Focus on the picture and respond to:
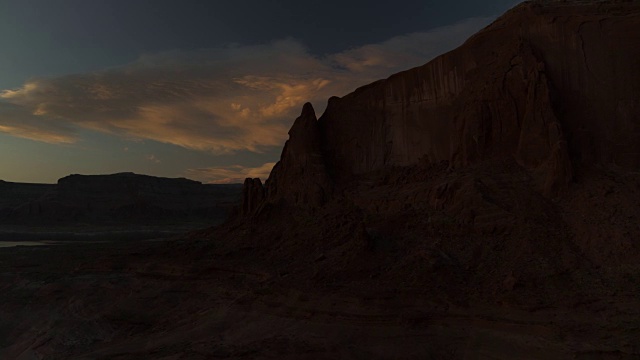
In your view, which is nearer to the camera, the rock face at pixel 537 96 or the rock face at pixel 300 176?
the rock face at pixel 537 96

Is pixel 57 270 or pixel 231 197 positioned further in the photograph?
pixel 231 197

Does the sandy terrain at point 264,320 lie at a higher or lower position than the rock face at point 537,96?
lower

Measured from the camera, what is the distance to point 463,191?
13523 millimetres

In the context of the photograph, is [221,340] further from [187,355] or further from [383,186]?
[383,186]

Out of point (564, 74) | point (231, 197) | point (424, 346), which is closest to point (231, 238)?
point (424, 346)

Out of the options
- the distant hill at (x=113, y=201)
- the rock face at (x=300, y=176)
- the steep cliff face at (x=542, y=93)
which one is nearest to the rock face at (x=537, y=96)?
the steep cliff face at (x=542, y=93)

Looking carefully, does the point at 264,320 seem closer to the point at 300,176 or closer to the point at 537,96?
the point at 300,176

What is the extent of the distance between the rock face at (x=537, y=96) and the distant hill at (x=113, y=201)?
58.8 m

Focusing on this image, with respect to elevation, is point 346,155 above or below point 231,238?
above

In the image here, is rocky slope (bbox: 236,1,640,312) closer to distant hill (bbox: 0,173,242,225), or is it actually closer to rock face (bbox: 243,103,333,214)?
rock face (bbox: 243,103,333,214)

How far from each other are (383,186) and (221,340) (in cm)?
896

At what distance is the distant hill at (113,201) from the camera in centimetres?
7525

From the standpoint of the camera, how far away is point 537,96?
13586 mm

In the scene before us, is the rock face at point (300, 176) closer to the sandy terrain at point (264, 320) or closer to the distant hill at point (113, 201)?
the sandy terrain at point (264, 320)
